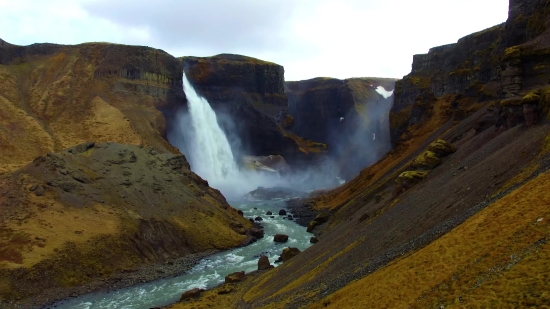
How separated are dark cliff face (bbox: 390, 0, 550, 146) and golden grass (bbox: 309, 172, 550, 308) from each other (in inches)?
740

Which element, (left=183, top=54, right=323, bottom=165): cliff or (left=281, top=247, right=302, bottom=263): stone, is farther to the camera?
(left=183, top=54, right=323, bottom=165): cliff

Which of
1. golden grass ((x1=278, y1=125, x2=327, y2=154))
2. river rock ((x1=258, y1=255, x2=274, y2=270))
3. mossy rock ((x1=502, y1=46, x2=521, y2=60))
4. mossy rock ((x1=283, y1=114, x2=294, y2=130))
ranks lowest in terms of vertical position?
river rock ((x1=258, y1=255, x2=274, y2=270))

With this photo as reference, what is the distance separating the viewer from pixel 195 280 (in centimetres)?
3878

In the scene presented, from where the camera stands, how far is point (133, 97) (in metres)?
85.6

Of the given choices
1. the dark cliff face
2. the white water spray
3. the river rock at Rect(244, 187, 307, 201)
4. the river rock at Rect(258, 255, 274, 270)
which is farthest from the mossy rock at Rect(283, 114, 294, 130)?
the river rock at Rect(258, 255, 274, 270)

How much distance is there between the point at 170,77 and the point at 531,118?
76.9 meters

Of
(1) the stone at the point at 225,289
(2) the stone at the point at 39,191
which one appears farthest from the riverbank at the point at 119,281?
(2) the stone at the point at 39,191

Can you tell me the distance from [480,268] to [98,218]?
40.5 metres

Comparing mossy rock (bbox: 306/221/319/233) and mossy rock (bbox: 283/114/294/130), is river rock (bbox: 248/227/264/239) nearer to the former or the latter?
mossy rock (bbox: 306/221/319/233)

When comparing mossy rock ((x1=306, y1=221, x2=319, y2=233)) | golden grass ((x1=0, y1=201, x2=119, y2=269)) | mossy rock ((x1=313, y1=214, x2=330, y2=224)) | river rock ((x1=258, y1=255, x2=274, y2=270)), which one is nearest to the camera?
golden grass ((x1=0, y1=201, x2=119, y2=269))

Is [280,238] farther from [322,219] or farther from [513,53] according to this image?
[513,53]

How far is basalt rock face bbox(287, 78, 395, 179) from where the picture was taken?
15746cm

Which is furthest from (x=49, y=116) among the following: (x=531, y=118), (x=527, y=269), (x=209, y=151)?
(x=527, y=269)

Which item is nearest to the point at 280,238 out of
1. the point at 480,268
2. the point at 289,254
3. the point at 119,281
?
the point at 289,254
